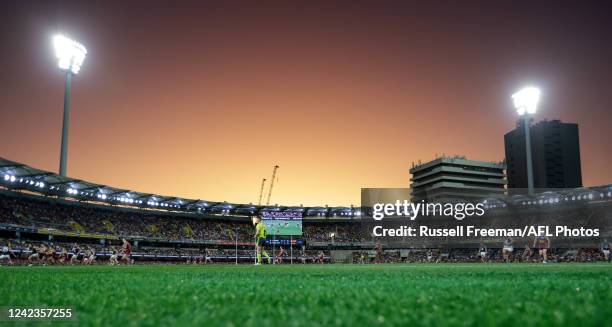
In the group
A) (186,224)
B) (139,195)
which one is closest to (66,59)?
(139,195)

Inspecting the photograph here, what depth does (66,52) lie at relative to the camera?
56812 millimetres

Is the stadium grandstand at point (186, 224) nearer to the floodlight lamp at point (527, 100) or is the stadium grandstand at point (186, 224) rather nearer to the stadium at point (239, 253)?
the stadium at point (239, 253)

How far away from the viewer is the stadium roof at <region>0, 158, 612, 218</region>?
55.8 m

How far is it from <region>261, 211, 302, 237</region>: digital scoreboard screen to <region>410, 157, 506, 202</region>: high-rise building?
117m

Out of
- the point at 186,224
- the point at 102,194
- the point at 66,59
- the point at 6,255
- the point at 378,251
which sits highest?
the point at 66,59

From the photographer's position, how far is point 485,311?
13.8 feet

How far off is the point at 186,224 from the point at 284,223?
78.8 feet

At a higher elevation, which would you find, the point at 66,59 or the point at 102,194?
the point at 66,59

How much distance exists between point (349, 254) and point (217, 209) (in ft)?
90.5

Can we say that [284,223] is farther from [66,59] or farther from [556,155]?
[556,155]

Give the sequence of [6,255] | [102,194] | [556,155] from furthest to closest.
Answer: [556,155] < [102,194] < [6,255]

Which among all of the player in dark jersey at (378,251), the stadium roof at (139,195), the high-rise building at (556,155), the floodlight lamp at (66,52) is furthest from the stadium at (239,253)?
the high-rise building at (556,155)

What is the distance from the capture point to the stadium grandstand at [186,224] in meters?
57.4

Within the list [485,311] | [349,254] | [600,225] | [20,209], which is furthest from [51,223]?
[600,225]
